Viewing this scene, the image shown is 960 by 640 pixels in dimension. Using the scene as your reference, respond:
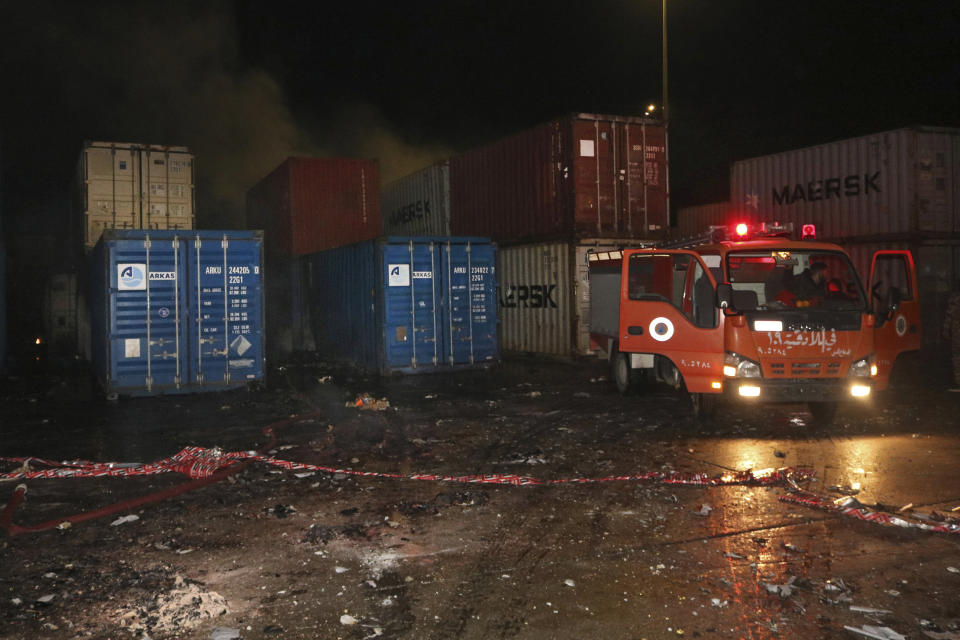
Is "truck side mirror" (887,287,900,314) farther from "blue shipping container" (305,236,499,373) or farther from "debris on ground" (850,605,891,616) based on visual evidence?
"blue shipping container" (305,236,499,373)

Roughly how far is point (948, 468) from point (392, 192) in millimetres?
20732

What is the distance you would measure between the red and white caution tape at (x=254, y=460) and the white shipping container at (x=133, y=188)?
9.98 metres

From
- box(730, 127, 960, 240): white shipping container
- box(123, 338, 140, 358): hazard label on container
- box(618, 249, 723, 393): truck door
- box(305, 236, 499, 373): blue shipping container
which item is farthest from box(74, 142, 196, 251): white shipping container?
box(730, 127, 960, 240): white shipping container

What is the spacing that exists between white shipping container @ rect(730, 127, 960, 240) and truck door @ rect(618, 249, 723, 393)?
5266 millimetres

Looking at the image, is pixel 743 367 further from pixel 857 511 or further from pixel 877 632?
pixel 877 632

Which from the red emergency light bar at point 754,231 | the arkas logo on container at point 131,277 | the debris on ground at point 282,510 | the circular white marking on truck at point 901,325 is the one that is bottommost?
the debris on ground at point 282,510

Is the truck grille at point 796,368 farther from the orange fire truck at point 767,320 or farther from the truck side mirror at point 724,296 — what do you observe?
the truck side mirror at point 724,296

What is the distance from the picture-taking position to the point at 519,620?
3.99 metres

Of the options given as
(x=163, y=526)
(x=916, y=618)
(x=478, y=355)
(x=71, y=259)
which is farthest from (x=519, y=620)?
(x=71, y=259)

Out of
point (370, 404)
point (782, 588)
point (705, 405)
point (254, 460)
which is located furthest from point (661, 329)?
point (782, 588)

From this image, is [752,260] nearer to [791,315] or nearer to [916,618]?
[791,315]

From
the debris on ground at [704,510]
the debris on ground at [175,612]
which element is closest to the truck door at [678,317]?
the debris on ground at [704,510]

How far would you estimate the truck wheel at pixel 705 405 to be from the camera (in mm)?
9266

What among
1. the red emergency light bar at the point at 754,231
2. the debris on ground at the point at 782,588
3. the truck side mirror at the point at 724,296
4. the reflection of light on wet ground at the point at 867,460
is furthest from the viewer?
the red emergency light bar at the point at 754,231
